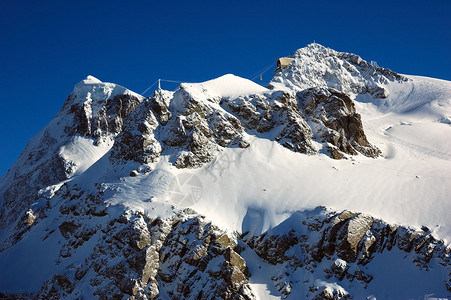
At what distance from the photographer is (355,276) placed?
108 feet

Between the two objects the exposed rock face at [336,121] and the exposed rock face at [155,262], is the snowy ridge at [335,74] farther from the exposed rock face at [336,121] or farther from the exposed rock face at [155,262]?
the exposed rock face at [155,262]

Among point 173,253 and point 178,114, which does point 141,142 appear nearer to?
point 178,114

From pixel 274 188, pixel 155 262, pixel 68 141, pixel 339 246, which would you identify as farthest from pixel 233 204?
pixel 68 141

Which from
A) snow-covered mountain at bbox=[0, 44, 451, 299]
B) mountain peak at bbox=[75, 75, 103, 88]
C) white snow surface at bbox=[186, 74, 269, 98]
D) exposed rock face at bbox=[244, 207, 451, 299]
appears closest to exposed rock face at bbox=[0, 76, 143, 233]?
mountain peak at bbox=[75, 75, 103, 88]

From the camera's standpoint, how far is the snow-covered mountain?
33.6 m

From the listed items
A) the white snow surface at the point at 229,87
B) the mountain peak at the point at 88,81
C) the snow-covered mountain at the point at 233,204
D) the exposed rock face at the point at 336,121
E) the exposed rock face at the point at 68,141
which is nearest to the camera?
the snow-covered mountain at the point at 233,204

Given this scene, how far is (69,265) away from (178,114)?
67.8 feet

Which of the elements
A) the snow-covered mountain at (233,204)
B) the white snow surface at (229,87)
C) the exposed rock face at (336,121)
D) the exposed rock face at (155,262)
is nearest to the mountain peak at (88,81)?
the snow-covered mountain at (233,204)

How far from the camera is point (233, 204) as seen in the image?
40.3 meters

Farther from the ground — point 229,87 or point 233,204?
point 229,87

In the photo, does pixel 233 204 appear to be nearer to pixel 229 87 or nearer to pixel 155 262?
pixel 155 262

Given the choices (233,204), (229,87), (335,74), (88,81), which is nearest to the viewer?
(233,204)

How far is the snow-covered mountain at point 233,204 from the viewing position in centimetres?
3356

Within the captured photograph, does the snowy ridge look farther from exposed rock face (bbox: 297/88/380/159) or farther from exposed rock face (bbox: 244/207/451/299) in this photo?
exposed rock face (bbox: 244/207/451/299)
